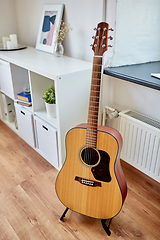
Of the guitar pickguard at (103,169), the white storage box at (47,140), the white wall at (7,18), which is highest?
the white wall at (7,18)

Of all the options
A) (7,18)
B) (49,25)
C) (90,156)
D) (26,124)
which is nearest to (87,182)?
(90,156)

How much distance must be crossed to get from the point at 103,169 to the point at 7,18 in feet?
7.35

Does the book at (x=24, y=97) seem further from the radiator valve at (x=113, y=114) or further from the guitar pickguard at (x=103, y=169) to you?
the guitar pickguard at (x=103, y=169)

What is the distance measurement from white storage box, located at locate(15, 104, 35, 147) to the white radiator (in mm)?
822

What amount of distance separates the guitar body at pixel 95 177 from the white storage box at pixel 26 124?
0.77 m

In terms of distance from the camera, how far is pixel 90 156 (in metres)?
1.17

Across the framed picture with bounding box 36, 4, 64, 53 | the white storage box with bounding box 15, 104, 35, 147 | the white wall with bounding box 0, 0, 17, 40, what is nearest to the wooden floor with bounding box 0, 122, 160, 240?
the white storage box with bounding box 15, 104, 35, 147

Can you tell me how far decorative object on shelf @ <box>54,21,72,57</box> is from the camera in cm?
186

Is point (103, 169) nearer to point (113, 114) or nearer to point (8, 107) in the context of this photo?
point (113, 114)

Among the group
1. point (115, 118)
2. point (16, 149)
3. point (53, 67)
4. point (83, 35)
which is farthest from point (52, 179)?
point (83, 35)

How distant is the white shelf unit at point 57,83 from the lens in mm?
1458

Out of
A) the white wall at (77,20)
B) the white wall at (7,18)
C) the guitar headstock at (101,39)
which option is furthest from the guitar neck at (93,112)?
the white wall at (7,18)

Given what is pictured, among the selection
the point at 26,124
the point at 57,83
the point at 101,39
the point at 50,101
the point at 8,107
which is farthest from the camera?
the point at 8,107

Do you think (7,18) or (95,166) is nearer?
(95,166)
